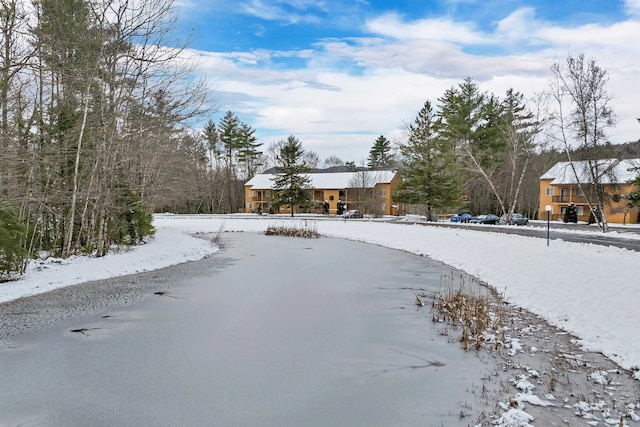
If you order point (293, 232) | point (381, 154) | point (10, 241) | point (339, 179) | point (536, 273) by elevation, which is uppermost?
point (381, 154)

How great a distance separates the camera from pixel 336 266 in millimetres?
14703

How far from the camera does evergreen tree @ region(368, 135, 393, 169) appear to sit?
63.3 m

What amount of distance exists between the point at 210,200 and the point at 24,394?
52095mm

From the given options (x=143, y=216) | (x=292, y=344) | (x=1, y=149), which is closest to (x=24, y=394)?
(x=292, y=344)

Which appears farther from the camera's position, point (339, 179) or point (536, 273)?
point (339, 179)

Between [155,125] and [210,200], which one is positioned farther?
[210,200]

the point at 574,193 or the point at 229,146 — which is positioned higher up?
the point at 229,146

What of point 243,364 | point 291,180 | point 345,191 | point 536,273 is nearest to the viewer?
point 243,364

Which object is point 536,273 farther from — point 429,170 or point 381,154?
point 381,154

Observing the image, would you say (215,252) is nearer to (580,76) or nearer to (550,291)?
(550,291)

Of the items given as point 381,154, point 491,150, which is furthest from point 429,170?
point 381,154

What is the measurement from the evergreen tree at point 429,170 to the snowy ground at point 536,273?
14833 millimetres

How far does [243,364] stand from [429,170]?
31050mm

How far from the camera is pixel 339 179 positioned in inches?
2117
